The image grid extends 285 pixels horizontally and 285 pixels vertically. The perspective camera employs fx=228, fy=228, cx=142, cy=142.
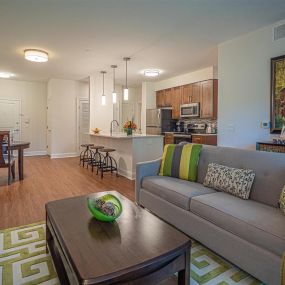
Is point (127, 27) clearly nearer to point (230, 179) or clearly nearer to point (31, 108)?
point (230, 179)

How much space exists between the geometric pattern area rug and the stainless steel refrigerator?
5.15 meters

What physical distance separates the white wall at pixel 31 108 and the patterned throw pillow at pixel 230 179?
728 centimetres

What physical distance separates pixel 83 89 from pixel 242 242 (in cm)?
738

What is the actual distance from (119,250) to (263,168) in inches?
61.7

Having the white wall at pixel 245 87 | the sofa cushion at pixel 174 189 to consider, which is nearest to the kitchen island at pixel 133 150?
the white wall at pixel 245 87

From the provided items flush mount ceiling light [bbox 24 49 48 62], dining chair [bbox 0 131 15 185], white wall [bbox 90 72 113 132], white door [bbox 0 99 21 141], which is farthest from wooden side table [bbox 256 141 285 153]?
white door [bbox 0 99 21 141]

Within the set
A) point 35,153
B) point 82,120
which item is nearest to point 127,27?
point 82,120

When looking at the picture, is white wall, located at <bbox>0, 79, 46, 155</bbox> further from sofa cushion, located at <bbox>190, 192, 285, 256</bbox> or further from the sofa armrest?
sofa cushion, located at <bbox>190, 192, 285, 256</bbox>

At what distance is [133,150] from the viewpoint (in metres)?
4.80

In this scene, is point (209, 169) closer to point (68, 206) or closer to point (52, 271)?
point (68, 206)

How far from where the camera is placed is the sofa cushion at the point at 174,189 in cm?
226

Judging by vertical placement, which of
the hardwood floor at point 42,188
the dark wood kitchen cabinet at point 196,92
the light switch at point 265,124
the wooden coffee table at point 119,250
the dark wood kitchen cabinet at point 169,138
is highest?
the dark wood kitchen cabinet at point 196,92

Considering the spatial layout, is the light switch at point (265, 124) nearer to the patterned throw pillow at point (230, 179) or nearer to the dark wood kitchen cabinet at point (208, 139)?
the patterned throw pillow at point (230, 179)

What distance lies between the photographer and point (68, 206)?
189cm
